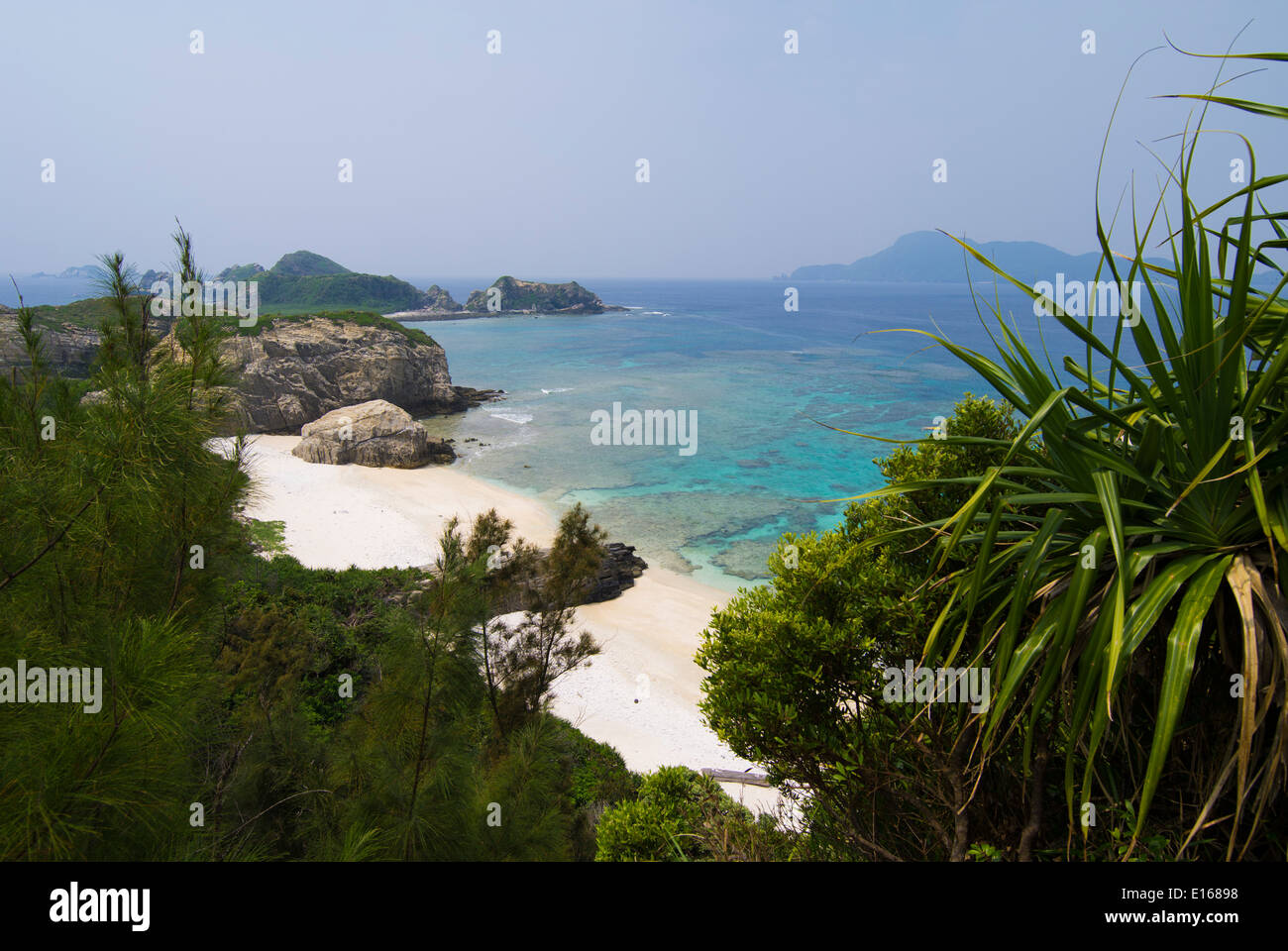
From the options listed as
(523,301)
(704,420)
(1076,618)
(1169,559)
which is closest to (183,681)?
(1076,618)

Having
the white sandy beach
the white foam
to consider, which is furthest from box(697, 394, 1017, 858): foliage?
the white foam

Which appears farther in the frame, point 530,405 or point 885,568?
point 530,405

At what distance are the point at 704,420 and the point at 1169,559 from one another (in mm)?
38459

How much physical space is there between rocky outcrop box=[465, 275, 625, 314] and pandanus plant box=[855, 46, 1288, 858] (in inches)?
4334

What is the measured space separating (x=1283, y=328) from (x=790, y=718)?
2826 mm

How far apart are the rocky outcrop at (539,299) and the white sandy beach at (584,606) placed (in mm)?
80133

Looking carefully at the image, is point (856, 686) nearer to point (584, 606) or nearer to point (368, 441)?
point (584, 606)

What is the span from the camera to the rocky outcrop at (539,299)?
10912 centimetres

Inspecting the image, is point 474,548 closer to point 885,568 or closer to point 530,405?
point 885,568

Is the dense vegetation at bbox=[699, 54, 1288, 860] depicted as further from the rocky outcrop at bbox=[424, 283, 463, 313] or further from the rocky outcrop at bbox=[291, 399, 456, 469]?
the rocky outcrop at bbox=[424, 283, 463, 313]

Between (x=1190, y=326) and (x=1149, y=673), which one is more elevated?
(x=1190, y=326)
